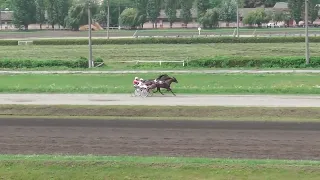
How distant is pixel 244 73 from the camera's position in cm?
4081

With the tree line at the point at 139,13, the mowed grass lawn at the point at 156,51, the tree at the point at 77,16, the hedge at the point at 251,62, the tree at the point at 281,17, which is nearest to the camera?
the hedge at the point at 251,62

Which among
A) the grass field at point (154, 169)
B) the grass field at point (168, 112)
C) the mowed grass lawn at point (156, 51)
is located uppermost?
the mowed grass lawn at point (156, 51)

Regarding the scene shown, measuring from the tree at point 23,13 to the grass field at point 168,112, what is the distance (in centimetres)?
9851

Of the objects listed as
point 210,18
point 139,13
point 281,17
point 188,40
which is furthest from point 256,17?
point 188,40

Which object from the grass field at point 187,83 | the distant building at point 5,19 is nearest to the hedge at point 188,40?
the grass field at point 187,83

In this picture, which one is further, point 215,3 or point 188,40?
point 215,3

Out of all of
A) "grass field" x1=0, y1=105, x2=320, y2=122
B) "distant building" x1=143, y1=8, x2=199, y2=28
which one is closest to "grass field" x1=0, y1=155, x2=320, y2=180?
"grass field" x1=0, y1=105, x2=320, y2=122

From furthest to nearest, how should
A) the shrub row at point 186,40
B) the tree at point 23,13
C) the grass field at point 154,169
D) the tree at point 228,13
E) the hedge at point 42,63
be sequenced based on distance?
the tree at point 228,13, the tree at point 23,13, the shrub row at point 186,40, the hedge at point 42,63, the grass field at point 154,169

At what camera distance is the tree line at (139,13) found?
385ft

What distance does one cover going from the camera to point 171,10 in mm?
127688

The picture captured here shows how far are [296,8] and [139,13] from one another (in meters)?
30.9

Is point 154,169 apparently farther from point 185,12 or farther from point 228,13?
point 185,12

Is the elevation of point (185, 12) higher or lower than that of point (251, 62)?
higher

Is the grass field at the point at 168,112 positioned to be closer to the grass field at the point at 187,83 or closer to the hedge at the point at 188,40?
the grass field at the point at 187,83
